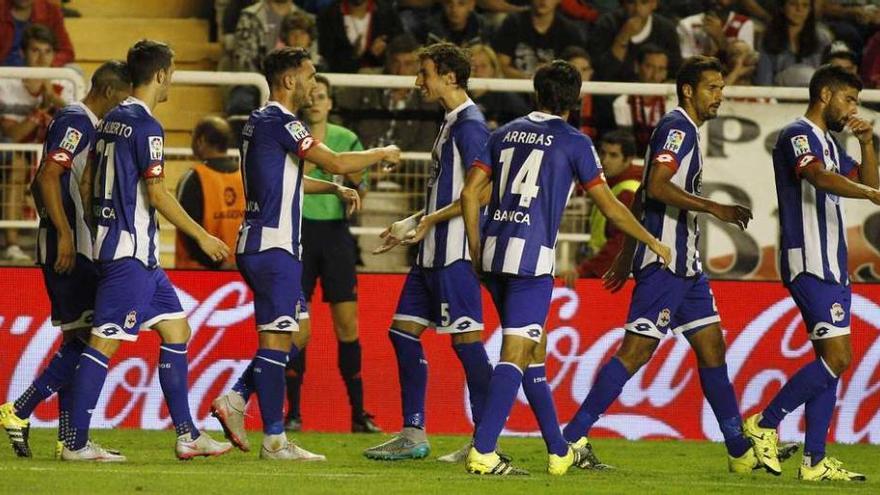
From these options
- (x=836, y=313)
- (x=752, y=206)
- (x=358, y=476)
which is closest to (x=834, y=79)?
(x=836, y=313)

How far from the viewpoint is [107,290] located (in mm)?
10102

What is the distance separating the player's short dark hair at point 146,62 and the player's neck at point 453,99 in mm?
1611

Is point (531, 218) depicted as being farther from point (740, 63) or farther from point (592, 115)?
point (740, 63)

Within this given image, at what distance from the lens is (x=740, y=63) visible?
1622 centimetres

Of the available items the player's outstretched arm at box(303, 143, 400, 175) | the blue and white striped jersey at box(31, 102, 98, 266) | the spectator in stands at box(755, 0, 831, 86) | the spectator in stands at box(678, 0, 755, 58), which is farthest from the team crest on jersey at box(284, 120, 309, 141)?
the spectator in stands at box(755, 0, 831, 86)

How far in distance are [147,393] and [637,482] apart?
4.52 meters

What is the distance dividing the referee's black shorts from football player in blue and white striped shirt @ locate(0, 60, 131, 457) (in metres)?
2.47

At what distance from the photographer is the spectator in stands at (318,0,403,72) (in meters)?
16.2

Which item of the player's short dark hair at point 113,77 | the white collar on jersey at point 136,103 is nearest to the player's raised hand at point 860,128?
the white collar on jersey at point 136,103

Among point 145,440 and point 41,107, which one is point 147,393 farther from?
point 41,107

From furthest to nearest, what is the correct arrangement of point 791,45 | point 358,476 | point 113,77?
point 791,45
point 113,77
point 358,476

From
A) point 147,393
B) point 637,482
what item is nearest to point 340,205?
point 147,393

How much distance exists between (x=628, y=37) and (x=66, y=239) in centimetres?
723

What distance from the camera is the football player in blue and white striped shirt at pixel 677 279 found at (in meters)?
10.3
